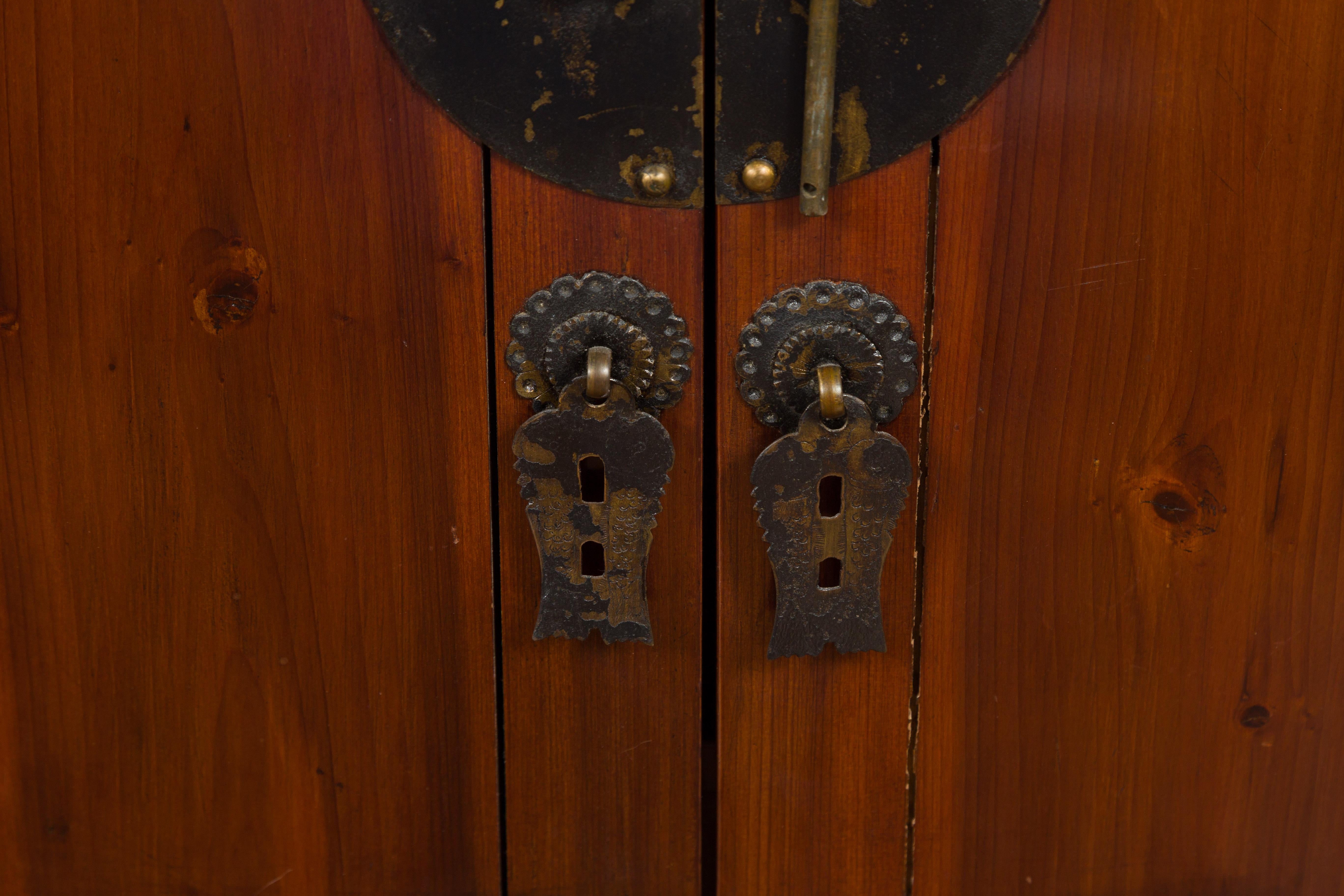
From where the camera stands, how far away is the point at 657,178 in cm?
50

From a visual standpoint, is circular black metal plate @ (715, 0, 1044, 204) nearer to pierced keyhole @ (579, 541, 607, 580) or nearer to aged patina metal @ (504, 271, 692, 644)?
aged patina metal @ (504, 271, 692, 644)

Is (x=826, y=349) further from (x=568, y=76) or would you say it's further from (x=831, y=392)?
(x=568, y=76)

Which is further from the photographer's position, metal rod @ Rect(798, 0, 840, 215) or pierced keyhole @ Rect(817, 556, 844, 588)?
pierced keyhole @ Rect(817, 556, 844, 588)

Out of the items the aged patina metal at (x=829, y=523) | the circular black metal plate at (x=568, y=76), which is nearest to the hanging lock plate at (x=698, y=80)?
the circular black metal plate at (x=568, y=76)

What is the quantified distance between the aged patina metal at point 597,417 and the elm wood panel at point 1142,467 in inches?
6.0

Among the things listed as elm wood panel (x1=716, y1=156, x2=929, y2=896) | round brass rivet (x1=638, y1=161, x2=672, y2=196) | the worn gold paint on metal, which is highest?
the worn gold paint on metal

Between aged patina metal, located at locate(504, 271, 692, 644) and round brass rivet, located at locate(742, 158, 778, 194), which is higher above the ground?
round brass rivet, located at locate(742, 158, 778, 194)

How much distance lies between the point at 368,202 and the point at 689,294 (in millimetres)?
175

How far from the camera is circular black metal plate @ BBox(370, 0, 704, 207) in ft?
1.58

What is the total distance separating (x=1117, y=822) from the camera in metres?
0.60

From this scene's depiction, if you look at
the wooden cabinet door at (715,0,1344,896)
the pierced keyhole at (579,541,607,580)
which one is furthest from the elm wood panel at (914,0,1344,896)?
the pierced keyhole at (579,541,607,580)

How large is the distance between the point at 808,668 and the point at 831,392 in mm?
180

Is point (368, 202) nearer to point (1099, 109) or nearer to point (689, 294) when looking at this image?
point (689, 294)

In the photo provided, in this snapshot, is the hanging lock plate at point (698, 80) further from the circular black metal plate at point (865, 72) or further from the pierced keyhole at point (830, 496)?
the pierced keyhole at point (830, 496)
